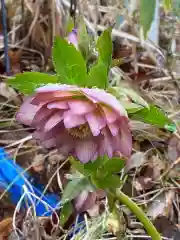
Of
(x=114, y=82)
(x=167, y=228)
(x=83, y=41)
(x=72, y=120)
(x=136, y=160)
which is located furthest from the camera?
(x=136, y=160)

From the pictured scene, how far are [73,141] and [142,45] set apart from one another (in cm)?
116

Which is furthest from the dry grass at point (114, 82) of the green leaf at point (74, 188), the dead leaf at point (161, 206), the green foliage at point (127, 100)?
the green foliage at point (127, 100)

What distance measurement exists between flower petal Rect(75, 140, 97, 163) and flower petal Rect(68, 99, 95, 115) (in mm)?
50

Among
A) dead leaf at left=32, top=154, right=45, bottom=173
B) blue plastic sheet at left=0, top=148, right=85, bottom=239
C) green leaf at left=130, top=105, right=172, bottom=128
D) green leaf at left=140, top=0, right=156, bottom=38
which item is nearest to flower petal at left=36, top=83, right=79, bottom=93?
green leaf at left=130, top=105, right=172, bottom=128

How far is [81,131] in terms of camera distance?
0.61 metres

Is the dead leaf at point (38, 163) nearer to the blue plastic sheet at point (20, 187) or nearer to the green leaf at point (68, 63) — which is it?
the blue plastic sheet at point (20, 187)

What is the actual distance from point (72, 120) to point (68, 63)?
0.11 metres

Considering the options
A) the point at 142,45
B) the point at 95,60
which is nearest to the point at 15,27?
the point at 142,45

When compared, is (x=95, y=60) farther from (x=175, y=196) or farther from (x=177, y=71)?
(x=177, y=71)

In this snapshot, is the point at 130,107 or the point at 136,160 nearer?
the point at 130,107

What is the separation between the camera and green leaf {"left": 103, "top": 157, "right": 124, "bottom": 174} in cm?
73

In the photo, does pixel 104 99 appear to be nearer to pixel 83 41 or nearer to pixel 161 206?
pixel 83 41

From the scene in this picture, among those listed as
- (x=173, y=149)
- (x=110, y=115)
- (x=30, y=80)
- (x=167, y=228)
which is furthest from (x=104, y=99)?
(x=173, y=149)

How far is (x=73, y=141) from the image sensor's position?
0.62 meters
